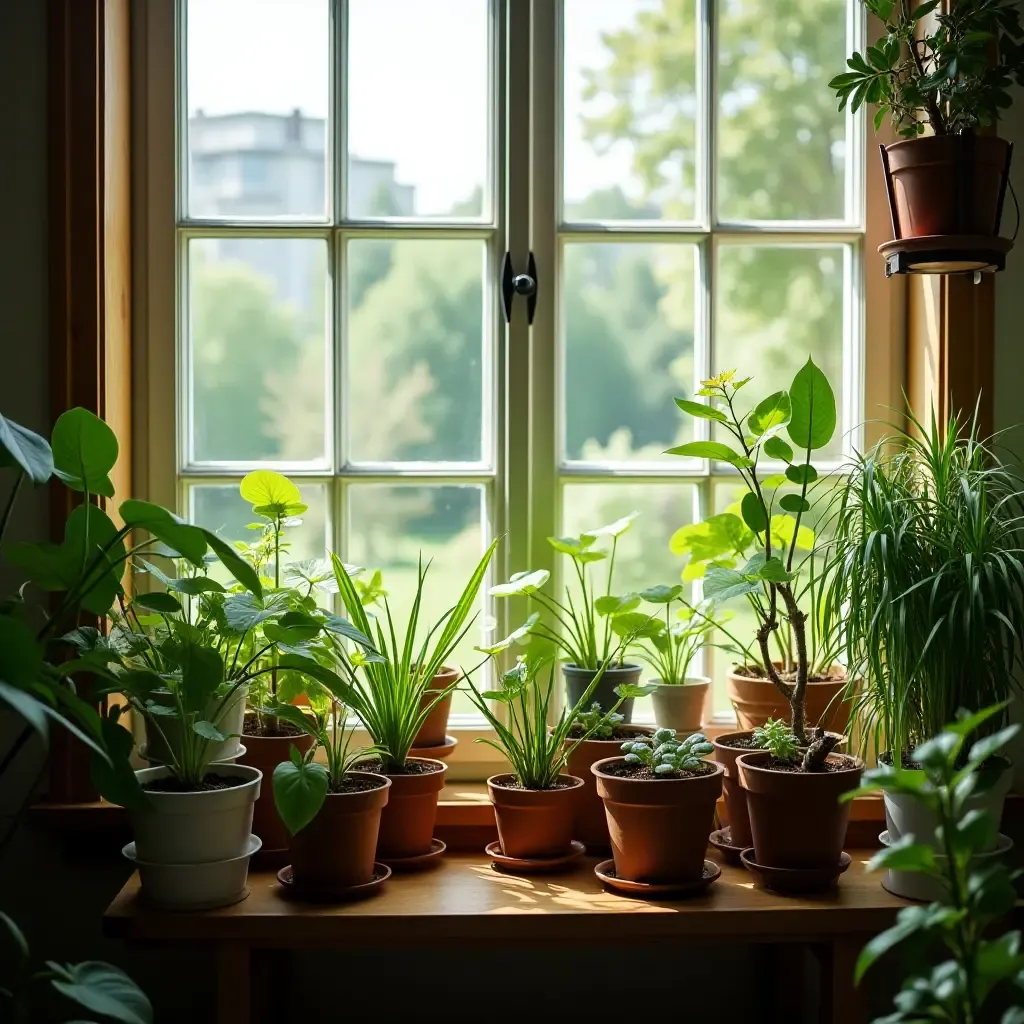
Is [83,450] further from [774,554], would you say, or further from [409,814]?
[774,554]

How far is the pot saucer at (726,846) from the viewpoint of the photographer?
6.04ft

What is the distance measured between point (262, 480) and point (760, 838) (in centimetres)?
101

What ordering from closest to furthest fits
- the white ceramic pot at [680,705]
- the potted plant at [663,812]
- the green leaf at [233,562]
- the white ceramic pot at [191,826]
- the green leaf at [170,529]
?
the green leaf at [233,562] → the green leaf at [170,529] → the white ceramic pot at [191,826] → the potted plant at [663,812] → the white ceramic pot at [680,705]

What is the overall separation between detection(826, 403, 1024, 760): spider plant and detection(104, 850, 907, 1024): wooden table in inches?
11.5

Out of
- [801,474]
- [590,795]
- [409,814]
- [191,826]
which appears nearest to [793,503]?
[801,474]

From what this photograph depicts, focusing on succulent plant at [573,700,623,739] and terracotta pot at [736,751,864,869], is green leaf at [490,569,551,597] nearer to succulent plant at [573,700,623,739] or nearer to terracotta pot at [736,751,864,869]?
succulent plant at [573,700,623,739]

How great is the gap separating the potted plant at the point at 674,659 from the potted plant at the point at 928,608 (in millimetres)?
298

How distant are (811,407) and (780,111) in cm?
71

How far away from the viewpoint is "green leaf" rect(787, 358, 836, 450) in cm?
176

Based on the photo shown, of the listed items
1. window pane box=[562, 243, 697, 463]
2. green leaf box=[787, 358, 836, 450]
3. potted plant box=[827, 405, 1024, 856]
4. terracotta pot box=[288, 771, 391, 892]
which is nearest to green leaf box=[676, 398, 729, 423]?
green leaf box=[787, 358, 836, 450]

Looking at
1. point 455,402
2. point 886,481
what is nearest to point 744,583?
point 886,481

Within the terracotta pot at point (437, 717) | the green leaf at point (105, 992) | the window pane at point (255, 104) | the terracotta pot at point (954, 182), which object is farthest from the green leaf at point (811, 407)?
the green leaf at point (105, 992)

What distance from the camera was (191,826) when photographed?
62.9 inches

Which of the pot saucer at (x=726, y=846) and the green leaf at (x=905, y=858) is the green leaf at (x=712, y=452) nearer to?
the pot saucer at (x=726, y=846)
